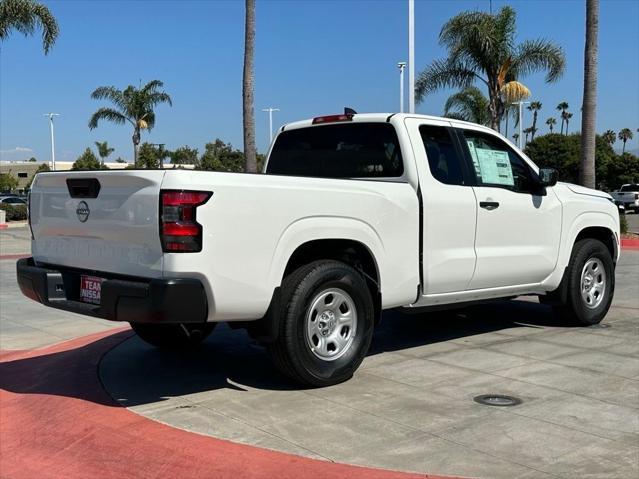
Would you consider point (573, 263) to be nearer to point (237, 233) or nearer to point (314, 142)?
point (314, 142)

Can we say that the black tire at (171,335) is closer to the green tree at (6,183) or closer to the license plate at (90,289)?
the license plate at (90,289)

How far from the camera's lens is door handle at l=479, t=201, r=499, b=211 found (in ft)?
20.3

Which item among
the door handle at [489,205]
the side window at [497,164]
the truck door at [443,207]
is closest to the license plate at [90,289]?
the truck door at [443,207]

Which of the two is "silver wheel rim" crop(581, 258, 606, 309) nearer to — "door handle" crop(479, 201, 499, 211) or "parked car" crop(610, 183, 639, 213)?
"door handle" crop(479, 201, 499, 211)

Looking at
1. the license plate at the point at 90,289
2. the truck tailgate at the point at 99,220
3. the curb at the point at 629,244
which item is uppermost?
the truck tailgate at the point at 99,220

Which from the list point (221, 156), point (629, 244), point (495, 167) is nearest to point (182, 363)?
point (495, 167)

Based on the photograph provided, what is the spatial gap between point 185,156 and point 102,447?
8138cm

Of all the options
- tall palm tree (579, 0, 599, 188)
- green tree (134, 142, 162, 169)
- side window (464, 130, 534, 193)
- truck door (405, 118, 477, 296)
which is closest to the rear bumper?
truck door (405, 118, 477, 296)

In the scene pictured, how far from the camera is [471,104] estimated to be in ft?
109

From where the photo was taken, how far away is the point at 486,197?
6.25 metres

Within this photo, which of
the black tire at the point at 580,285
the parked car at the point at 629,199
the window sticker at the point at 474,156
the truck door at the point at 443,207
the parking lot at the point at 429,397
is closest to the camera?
the parking lot at the point at 429,397

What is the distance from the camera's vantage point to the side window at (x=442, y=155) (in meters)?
5.99

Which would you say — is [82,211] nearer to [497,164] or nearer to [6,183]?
[497,164]

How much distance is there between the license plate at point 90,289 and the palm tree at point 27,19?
1964 cm
